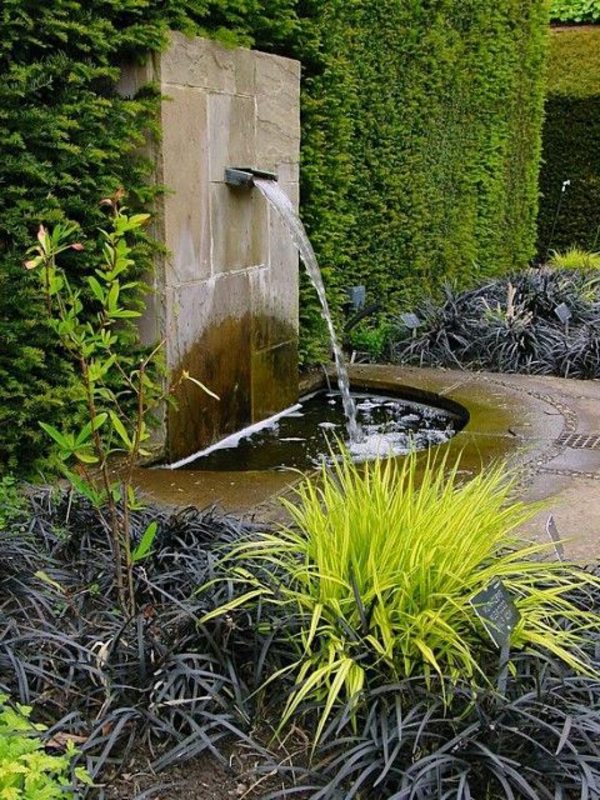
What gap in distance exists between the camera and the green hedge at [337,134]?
374 centimetres

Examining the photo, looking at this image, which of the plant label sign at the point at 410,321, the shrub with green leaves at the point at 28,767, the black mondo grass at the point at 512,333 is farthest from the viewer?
the plant label sign at the point at 410,321

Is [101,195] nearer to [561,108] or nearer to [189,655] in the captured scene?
[189,655]

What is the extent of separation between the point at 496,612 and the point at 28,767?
1048mm

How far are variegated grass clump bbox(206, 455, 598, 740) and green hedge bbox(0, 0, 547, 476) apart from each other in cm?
182

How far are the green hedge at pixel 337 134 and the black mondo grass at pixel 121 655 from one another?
1216 millimetres

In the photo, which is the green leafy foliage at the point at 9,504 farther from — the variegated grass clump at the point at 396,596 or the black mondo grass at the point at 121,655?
the variegated grass clump at the point at 396,596

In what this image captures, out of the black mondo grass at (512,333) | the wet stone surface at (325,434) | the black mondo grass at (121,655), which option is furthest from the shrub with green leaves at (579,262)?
the black mondo grass at (121,655)

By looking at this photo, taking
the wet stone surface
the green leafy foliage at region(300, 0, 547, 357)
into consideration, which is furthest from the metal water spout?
the wet stone surface

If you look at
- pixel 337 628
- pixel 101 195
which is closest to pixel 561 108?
pixel 101 195

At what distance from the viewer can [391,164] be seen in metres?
7.55

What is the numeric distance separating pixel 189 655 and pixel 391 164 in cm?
594

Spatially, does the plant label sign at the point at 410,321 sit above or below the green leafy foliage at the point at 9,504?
above

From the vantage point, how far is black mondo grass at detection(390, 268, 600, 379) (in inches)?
277

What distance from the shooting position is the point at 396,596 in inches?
88.3
